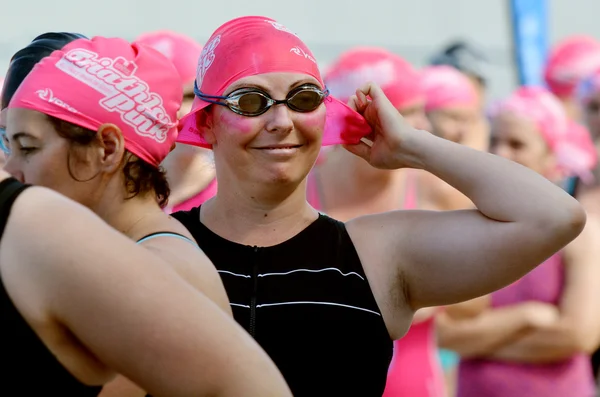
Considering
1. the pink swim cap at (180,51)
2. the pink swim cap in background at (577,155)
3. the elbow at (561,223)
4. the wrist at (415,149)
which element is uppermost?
the wrist at (415,149)

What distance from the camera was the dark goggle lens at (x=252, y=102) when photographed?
2.99 metres

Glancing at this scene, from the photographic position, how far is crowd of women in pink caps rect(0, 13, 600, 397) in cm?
241

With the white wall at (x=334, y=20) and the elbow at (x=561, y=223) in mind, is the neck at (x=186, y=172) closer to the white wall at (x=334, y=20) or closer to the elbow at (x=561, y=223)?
the elbow at (x=561, y=223)

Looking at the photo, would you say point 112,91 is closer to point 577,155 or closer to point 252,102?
point 252,102

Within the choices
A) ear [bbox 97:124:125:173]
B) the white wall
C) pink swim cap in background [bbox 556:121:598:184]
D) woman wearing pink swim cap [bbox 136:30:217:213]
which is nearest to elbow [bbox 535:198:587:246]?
ear [bbox 97:124:125:173]

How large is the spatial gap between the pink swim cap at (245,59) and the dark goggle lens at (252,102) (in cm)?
7

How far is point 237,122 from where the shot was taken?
9.90 ft

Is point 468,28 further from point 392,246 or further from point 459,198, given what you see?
point 392,246

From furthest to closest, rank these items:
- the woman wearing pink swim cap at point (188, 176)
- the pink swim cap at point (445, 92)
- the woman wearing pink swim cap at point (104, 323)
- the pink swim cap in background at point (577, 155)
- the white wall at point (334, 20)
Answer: the white wall at point (334, 20) → the pink swim cap at point (445, 92) → the pink swim cap in background at point (577, 155) → the woman wearing pink swim cap at point (188, 176) → the woman wearing pink swim cap at point (104, 323)

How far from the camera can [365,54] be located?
18.8 ft

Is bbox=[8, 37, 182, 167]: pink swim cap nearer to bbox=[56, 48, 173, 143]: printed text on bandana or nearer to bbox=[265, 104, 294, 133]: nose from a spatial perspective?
bbox=[56, 48, 173, 143]: printed text on bandana

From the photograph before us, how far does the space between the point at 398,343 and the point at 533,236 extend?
1.88m

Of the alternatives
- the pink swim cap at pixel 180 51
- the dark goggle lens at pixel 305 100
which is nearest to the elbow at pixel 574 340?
the pink swim cap at pixel 180 51

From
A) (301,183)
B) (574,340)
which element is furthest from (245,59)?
(574,340)
